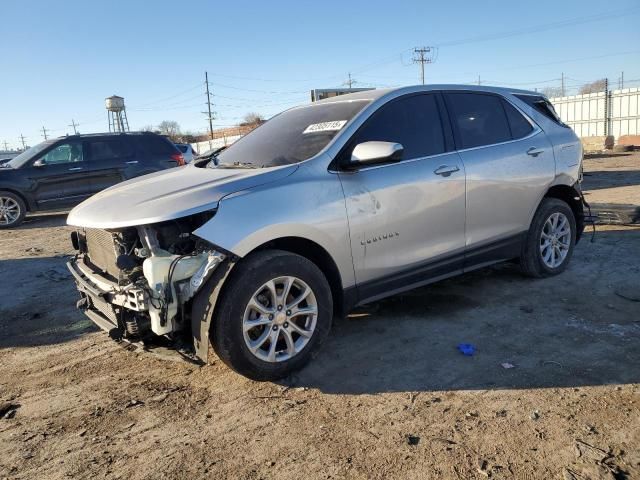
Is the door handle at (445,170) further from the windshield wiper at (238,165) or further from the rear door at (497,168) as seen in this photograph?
the windshield wiper at (238,165)

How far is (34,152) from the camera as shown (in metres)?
11.2

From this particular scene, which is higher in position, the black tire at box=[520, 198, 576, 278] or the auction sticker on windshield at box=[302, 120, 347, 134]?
the auction sticker on windshield at box=[302, 120, 347, 134]

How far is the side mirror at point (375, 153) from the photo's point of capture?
3.59 meters

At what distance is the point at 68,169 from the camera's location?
1115cm

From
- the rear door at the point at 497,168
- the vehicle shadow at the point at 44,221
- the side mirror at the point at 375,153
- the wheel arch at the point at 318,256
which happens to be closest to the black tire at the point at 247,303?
the wheel arch at the point at 318,256

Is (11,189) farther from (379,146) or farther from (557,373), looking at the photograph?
(557,373)

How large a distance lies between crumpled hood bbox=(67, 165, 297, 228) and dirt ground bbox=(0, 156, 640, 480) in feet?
3.34

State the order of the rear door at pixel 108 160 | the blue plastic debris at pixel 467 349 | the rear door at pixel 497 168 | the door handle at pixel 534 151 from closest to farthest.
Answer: the blue plastic debris at pixel 467 349, the rear door at pixel 497 168, the door handle at pixel 534 151, the rear door at pixel 108 160

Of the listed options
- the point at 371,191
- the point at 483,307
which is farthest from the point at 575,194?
the point at 371,191

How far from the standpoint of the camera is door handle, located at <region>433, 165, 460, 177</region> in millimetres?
4207

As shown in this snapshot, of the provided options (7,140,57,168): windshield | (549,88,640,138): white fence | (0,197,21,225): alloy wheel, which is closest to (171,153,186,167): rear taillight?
(7,140,57,168): windshield

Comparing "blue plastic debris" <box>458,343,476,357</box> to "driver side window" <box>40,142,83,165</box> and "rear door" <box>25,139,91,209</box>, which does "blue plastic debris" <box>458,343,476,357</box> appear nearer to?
"rear door" <box>25,139,91,209</box>

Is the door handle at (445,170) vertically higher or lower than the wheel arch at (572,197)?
higher

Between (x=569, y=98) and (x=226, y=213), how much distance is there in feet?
111
